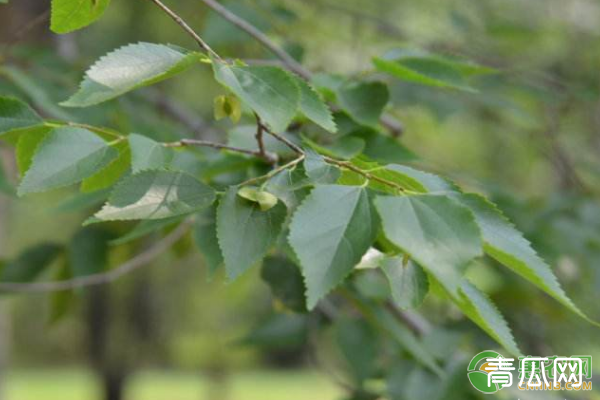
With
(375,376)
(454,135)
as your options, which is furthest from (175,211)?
(454,135)

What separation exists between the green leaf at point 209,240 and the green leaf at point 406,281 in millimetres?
250

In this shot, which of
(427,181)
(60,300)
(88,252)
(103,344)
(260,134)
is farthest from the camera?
(103,344)

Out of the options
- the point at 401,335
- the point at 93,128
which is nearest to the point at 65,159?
the point at 93,128

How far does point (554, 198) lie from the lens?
2.02 metres

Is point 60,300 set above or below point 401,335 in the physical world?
below

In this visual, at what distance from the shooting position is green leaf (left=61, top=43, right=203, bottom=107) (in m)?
0.75

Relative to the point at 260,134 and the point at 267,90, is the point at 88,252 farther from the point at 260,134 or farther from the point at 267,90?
the point at 267,90

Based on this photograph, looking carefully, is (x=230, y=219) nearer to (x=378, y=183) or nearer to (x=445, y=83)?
(x=378, y=183)

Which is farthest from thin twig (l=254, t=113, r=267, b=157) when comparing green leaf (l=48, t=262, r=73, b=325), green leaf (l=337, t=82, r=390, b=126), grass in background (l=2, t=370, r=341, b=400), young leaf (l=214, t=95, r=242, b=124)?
grass in background (l=2, t=370, r=341, b=400)

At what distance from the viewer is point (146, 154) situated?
2.82 ft

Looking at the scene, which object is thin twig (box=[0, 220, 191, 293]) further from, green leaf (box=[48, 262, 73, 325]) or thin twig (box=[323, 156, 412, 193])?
thin twig (box=[323, 156, 412, 193])

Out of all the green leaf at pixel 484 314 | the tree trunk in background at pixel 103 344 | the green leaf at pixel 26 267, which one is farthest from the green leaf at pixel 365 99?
the tree trunk in background at pixel 103 344

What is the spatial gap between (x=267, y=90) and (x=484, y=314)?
0.28 m

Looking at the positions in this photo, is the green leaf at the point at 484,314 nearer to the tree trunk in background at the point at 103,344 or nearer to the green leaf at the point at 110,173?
the green leaf at the point at 110,173
